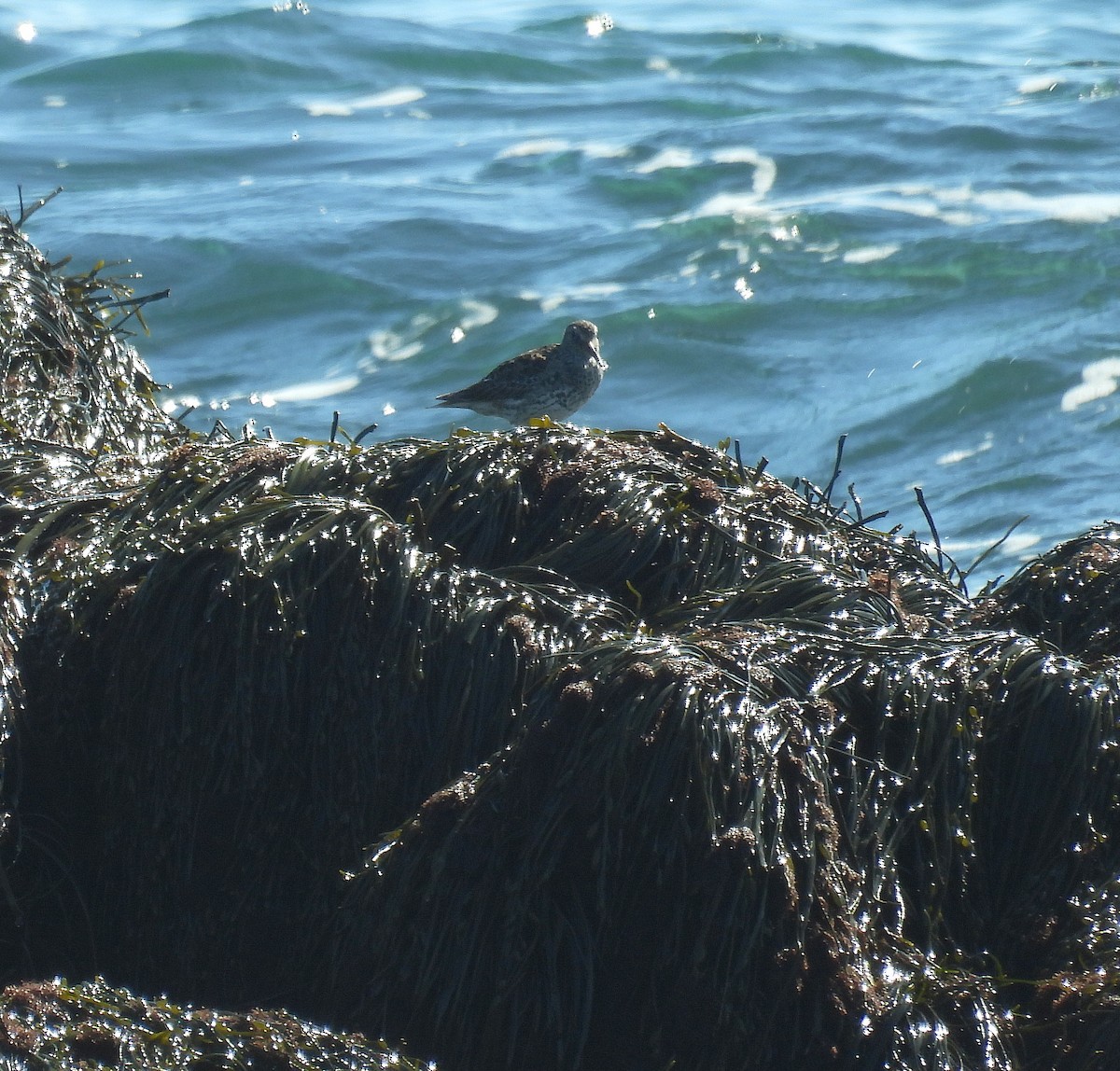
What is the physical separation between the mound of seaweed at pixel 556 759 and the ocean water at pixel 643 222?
4.10 meters

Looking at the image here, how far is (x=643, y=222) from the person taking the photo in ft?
40.3

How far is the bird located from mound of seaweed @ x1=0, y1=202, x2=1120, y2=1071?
248 centimetres

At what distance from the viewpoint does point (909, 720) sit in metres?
2.66

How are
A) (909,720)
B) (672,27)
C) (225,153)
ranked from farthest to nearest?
(672,27) → (225,153) → (909,720)

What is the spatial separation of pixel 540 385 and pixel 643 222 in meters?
6.49

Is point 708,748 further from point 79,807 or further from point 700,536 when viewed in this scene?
point 79,807

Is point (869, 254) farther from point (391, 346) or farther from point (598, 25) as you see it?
point (598, 25)

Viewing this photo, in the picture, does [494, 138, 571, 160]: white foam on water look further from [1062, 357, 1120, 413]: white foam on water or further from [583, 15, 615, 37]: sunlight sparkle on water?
[1062, 357, 1120, 413]: white foam on water

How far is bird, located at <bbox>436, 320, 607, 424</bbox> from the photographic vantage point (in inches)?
240

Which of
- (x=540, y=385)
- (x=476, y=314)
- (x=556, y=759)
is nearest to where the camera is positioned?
(x=556, y=759)

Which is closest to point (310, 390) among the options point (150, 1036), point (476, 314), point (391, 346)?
point (391, 346)

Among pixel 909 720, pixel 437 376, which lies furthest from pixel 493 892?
pixel 437 376

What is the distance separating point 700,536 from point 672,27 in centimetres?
1539

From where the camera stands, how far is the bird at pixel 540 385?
20.0 feet
